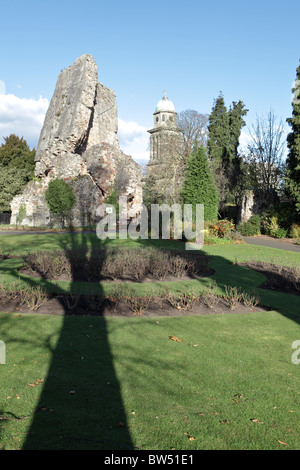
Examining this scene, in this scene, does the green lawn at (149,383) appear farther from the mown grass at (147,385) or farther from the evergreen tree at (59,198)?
the evergreen tree at (59,198)

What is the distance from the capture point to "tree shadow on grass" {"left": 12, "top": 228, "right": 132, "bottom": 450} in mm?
3148

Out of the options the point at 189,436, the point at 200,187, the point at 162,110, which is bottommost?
the point at 189,436

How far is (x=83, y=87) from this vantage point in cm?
3316

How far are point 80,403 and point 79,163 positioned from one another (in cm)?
3259

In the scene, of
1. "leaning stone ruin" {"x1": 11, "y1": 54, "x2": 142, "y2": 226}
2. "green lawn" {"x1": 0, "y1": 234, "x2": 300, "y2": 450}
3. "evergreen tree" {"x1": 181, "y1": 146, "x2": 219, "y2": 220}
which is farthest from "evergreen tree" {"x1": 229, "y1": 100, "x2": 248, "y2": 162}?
"green lawn" {"x1": 0, "y1": 234, "x2": 300, "y2": 450}

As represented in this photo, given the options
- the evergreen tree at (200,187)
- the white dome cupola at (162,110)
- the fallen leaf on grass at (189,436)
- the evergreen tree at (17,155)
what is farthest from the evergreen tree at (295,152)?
the white dome cupola at (162,110)

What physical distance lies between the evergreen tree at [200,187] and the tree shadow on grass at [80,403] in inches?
765

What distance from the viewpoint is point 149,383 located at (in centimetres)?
429

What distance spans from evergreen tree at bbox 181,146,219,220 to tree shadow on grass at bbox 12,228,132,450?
19.4 m

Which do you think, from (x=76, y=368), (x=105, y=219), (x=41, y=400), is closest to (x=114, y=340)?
(x=76, y=368)

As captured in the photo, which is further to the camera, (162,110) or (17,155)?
(162,110)

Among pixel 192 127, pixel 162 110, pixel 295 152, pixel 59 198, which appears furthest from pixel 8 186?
pixel 162 110

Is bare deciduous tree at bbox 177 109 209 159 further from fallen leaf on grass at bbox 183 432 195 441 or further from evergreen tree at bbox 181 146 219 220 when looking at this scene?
fallen leaf on grass at bbox 183 432 195 441

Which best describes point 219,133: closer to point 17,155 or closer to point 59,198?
point 59,198
